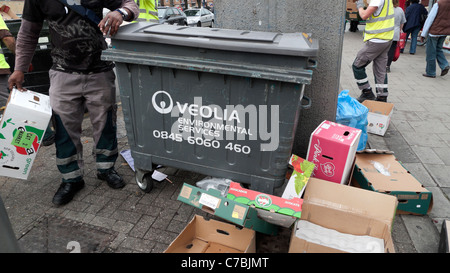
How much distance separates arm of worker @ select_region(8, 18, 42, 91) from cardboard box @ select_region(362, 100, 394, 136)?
150 inches

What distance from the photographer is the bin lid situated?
2041 millimetres

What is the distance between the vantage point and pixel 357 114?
11.1ft

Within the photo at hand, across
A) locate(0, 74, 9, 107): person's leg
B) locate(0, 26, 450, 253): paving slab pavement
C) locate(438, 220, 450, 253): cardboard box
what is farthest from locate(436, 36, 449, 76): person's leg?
locate(0, 74, 9, 107): person's leg

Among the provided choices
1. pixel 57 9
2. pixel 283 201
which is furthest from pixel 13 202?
pixel 283 201

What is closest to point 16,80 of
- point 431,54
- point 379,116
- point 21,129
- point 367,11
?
point 21,129

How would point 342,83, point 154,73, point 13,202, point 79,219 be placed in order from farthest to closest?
point 342,83
point 13,202
point 79,219
point 154,73

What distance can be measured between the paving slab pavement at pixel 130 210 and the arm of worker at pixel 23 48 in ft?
3.44

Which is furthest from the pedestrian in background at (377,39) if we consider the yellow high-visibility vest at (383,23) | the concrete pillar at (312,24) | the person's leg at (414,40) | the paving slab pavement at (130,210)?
the person's leg at (414,40)

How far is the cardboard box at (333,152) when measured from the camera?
2582 mm

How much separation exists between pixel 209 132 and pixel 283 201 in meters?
0.77

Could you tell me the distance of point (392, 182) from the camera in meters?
2.77

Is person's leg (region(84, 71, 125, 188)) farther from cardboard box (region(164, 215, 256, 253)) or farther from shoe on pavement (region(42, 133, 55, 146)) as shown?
shoe on pavement (region(42, 133, 55, 146))

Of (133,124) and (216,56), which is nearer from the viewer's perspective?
(216,56)

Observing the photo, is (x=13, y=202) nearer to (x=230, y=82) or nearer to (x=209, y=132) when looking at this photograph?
(x=209, y=132)
